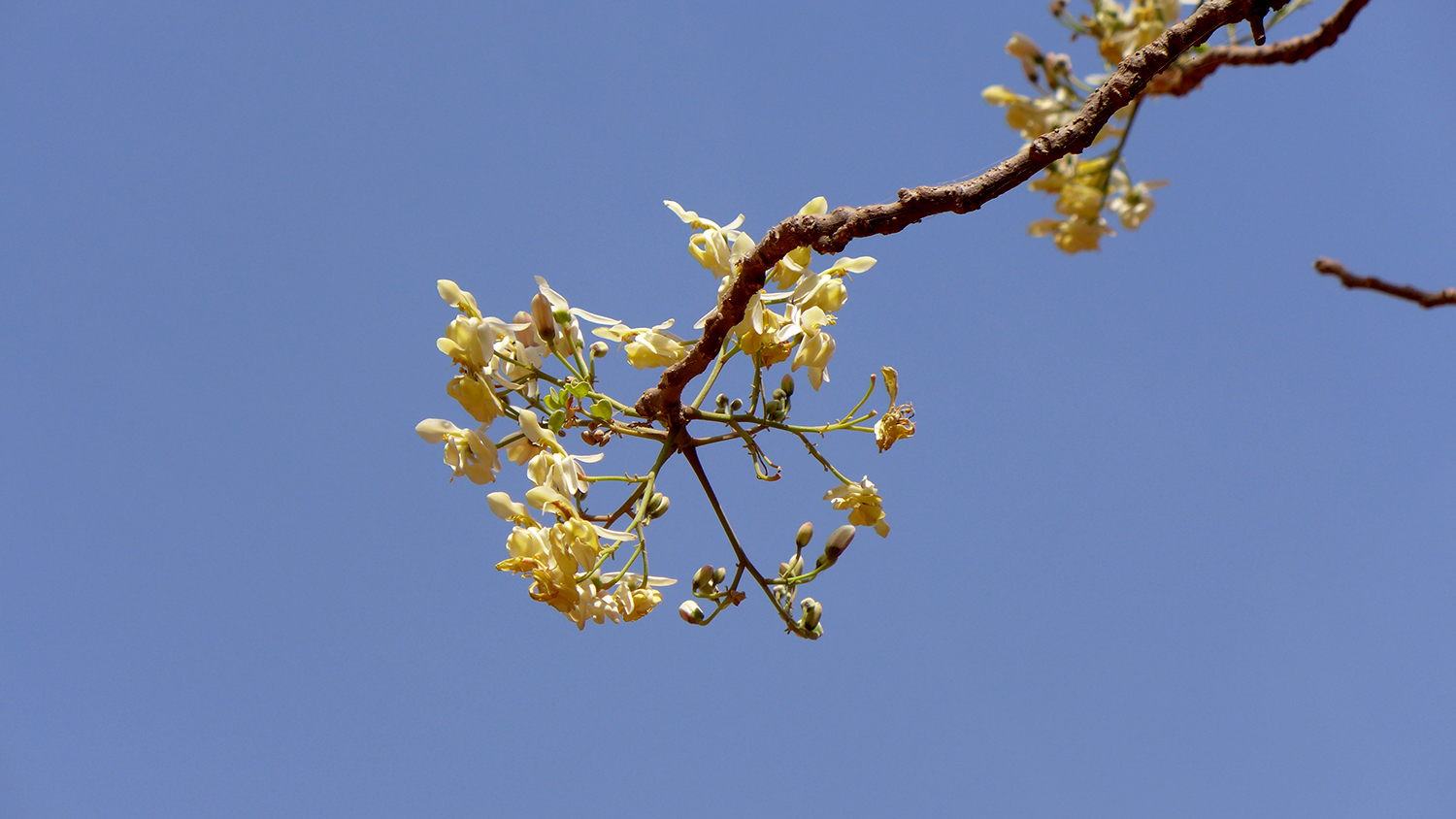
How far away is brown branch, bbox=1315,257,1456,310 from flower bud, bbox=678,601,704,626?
172 cm

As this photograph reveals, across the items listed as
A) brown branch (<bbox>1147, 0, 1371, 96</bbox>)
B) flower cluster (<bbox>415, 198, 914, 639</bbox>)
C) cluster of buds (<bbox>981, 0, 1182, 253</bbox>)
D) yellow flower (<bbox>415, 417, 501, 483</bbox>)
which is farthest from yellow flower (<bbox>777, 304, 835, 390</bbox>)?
cluster of buds (<bbox>981, 0, 1182, 253</bbox>)

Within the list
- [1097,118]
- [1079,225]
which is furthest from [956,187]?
[1079,225]

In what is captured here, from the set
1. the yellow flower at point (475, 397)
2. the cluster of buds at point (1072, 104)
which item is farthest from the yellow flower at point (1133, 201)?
the yellow flower at point (475, 397)

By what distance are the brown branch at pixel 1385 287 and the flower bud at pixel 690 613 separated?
67.8 inches

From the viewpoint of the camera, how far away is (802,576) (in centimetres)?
186

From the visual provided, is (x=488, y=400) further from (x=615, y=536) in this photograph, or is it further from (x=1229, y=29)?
(x=1229, y=29)

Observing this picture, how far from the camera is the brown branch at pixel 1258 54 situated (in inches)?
102

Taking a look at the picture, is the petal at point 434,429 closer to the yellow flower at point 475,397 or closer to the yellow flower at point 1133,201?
the yellow flower at point 475,397

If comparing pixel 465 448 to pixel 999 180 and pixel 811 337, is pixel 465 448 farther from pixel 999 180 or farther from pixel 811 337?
pixel 999 180

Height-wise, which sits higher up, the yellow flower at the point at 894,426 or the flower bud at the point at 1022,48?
the flower bud at the point at 1022,48

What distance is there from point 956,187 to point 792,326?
394mm

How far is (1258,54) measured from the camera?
9.84 ft

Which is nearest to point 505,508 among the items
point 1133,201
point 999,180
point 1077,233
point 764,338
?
point 764,338

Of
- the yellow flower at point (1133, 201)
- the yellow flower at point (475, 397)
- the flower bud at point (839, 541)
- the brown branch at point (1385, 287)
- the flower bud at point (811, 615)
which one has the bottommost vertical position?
the flower bud at point (811, 615)
